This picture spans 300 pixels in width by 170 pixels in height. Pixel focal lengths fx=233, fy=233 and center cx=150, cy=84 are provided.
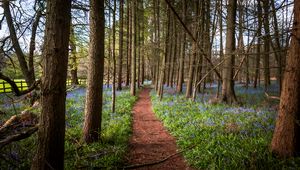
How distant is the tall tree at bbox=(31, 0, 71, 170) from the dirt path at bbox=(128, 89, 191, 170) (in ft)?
8.85

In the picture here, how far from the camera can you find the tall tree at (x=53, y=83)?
3.91 m

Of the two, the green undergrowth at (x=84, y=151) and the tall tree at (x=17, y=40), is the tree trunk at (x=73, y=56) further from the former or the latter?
the green undergrowth at (x=84, y=151)

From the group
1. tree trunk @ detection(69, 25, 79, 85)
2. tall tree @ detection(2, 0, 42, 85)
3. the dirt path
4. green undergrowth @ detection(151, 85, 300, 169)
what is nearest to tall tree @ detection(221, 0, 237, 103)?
green undergrowth @ detection(151, 85, 300, 169)

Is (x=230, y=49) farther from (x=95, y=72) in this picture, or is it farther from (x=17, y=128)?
(x=17, y=128)

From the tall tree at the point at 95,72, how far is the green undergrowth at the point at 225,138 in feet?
9.52

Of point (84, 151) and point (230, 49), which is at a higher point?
point (230, 49)

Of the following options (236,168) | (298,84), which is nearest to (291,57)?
(298,84)

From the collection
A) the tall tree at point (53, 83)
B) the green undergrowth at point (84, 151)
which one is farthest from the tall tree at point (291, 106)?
the tall tree at point (53, 83)

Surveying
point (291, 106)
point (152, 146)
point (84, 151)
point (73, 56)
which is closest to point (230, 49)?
point (152, 146)

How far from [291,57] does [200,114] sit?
6301 millimetres

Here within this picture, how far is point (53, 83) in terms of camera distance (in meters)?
3.96

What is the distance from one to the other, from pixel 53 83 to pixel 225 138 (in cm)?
549

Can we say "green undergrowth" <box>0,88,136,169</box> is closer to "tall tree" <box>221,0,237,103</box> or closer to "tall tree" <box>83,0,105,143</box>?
"tall tree" <box>83,0,105,143</box>

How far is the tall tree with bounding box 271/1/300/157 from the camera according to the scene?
5.31 meters
